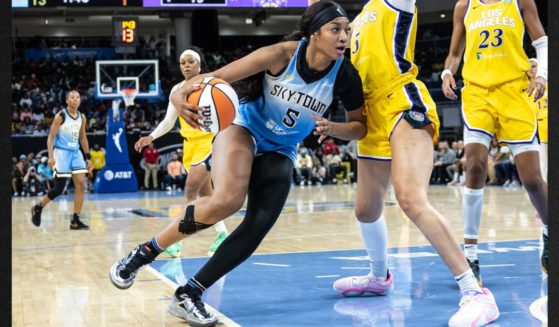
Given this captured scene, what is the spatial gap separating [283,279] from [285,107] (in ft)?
5.53

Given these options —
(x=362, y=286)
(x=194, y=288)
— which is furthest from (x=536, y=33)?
(x=194, y=288)

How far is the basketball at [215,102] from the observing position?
3.59 m

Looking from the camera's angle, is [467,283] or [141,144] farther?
[141,144]

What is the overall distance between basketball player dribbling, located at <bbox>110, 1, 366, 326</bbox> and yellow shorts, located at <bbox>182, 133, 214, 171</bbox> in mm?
2745

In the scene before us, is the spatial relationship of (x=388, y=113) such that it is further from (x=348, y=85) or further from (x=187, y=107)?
(x=187, y=107)

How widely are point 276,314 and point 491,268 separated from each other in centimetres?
225

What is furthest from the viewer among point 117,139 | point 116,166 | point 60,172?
point 116,166

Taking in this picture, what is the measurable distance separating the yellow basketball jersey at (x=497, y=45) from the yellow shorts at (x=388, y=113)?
0.86 metres

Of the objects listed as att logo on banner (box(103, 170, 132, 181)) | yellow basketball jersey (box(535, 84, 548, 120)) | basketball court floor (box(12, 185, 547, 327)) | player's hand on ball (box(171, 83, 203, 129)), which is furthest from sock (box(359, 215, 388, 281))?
att logo on banner (box(103, 170, 132, 181))

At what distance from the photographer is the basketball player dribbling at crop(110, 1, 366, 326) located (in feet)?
12.7

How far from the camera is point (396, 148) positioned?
4.02 m

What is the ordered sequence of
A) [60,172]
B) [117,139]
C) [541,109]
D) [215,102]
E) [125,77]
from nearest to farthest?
[215,102]
[541,109]
[60,172]
[117,139]
[125,77]

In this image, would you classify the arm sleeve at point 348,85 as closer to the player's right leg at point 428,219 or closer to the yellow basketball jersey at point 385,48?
the yellow basketball jersey at point 385,48

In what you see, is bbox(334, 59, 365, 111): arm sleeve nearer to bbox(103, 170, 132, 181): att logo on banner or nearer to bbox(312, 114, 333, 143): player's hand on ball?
bbox(312, 114, 333, 143): player's hand on ball
